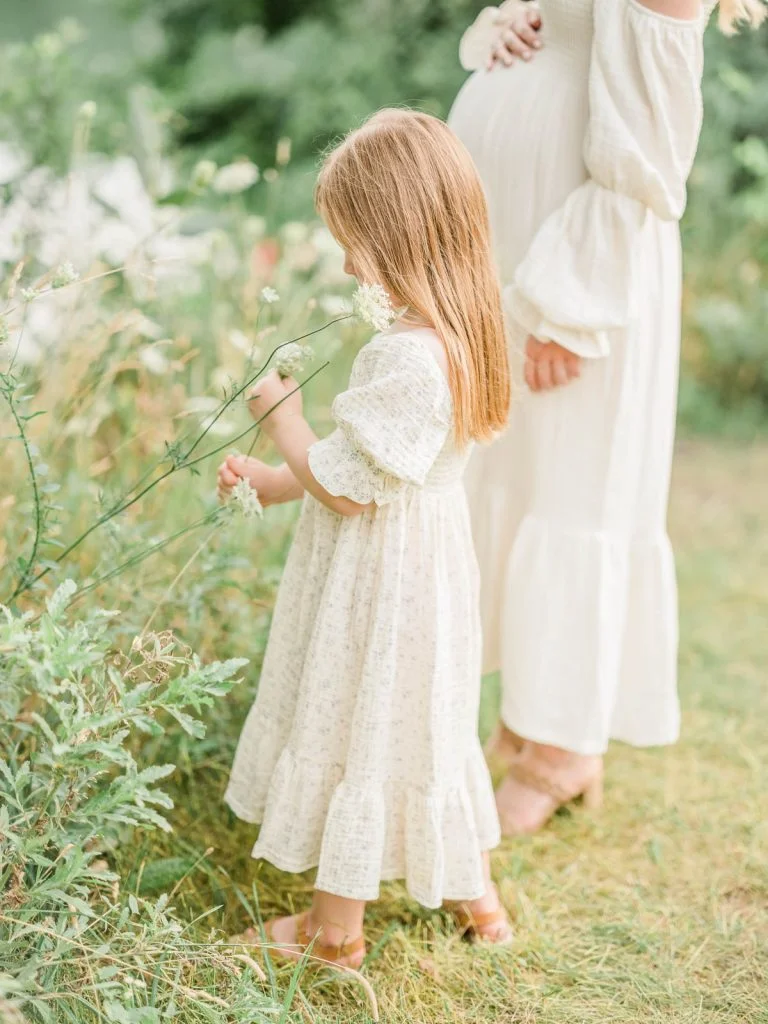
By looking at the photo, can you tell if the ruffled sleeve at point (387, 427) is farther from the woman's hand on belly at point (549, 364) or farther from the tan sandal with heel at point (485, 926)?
the tan sandal with heel at point (485, 926)

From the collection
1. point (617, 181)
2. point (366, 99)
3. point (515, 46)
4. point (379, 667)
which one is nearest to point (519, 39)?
point (515, 46)

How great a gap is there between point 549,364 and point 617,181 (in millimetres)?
378

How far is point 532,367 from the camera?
2291mm

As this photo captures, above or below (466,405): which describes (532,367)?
below

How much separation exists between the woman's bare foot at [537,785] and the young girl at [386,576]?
0.42 metres

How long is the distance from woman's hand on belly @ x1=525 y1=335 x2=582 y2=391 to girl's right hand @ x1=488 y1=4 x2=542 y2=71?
59 cm

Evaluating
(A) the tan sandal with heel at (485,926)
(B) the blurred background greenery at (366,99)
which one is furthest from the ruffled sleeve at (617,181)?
(B) the blurred background greenery at (366,99)

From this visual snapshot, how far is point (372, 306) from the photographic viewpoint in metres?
1.66

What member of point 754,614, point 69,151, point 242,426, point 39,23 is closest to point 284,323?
point 242,426

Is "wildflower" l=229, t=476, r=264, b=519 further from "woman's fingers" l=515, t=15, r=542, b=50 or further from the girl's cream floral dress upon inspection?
"woman's fingers" l=515, t=15, r=542, b=50

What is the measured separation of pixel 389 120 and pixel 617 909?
5.29 feet

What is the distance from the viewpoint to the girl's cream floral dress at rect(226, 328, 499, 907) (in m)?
1.82

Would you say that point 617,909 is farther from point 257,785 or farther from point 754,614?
point 754,614

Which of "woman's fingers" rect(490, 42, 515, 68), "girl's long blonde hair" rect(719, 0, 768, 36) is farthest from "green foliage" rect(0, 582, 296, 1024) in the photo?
"girl's long blonde hair" rect(719, 0, 768, 36)
